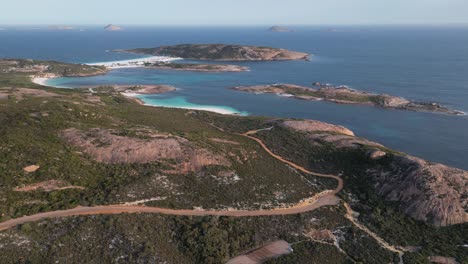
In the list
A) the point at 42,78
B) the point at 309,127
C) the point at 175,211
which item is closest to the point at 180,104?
the point at 309,127

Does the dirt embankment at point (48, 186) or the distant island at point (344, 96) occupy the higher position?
the dirt embankment at point (48, 186)

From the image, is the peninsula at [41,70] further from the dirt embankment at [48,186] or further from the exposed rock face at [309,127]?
the dirt embankment at [48,186]

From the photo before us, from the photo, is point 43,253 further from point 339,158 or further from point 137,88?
point 137,88

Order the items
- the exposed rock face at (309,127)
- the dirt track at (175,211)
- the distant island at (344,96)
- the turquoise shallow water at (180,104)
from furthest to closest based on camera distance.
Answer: the distant island at (344,96)
the turquoise shallow water at (180,104)
the exposed rock face at (309,127)
the dirt track at (175,211)

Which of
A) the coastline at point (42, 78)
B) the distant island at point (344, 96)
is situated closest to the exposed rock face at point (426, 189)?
the distant island at point (344, 96)

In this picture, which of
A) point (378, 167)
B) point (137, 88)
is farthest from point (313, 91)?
point (378, 167)

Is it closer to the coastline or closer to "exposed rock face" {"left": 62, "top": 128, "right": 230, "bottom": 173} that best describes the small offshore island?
"exposed rock face" {"left": 62, "top": 128, "right": 230, "bottom": 173}
